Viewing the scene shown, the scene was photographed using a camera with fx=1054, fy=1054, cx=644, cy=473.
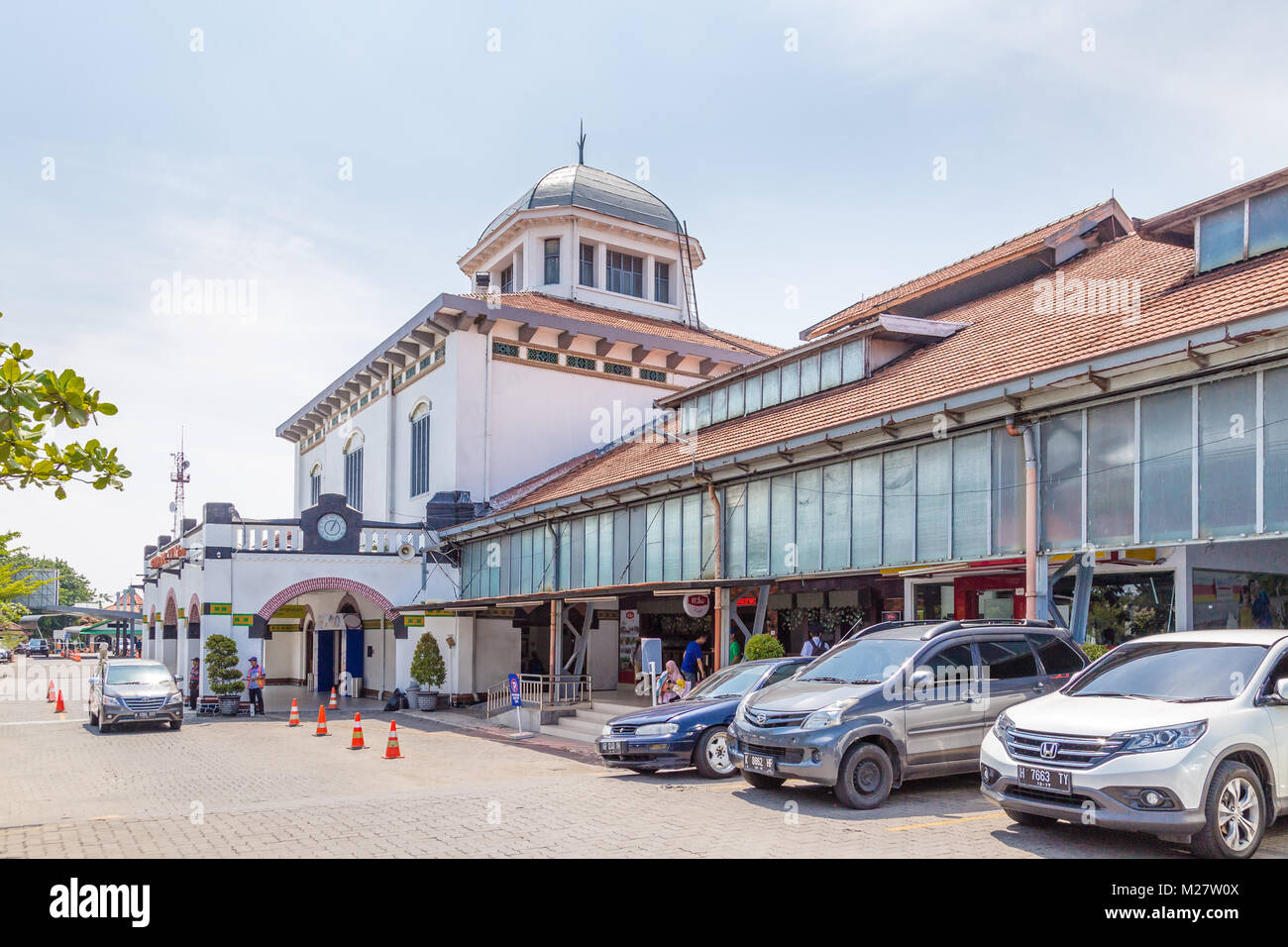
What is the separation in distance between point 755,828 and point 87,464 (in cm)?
632

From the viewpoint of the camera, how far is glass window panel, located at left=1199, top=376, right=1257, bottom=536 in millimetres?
11750

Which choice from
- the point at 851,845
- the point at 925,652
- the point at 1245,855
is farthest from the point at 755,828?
the point at 1245,855

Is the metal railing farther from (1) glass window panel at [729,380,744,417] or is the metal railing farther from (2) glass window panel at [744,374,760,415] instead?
(2) glass window panel at [744,374,760,415]

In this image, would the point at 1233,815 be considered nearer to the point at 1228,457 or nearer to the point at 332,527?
the point at 1228,457

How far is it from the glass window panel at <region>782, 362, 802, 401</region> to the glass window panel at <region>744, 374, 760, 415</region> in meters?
0.90

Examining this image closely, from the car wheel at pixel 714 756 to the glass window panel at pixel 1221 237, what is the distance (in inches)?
377

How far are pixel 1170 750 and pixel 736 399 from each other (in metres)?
17.6

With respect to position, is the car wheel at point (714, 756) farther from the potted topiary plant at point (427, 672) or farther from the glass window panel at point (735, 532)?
the potted topiary plant at point (427, 672)

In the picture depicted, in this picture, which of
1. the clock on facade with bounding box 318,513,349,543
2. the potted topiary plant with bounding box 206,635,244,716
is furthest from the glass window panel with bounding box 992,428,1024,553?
the clock on facade with bounding box 318,513,349,543

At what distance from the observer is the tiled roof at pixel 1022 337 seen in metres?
13.2

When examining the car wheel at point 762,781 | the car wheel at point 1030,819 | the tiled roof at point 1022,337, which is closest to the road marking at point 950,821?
the car wheel at point 1030,819

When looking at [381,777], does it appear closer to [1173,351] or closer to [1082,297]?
[1173,351]

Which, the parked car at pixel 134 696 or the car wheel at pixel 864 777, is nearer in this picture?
the car wheel at pixel 864 777
